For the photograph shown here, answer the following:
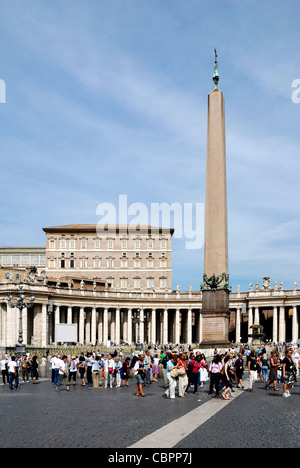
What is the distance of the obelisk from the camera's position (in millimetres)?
31047

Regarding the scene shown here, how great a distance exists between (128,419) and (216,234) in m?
18.5

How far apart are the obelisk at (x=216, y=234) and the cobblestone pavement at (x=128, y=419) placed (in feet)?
35.1

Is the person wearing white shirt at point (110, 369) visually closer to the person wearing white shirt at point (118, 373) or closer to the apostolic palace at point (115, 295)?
the person wearing white shirt at point (118, 373)

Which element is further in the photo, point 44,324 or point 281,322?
point 281,322

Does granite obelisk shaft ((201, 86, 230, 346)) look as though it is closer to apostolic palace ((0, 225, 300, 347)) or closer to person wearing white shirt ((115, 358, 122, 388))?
person wearing white shirt ((115, 358, 122, 388))

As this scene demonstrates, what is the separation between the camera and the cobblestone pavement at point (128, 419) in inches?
414

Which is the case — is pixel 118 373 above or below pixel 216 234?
below

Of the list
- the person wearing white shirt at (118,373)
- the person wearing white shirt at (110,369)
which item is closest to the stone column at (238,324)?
the person wearing white shirt at (118,373)

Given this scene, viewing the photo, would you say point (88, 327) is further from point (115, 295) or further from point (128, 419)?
point (128, 419)

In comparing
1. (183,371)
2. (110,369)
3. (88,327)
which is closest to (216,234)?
(110,369)

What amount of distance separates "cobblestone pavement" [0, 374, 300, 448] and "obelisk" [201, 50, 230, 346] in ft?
35.1

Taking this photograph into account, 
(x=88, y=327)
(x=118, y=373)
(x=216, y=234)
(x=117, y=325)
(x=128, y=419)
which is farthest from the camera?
(x=88, y=327)

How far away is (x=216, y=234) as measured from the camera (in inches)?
1226

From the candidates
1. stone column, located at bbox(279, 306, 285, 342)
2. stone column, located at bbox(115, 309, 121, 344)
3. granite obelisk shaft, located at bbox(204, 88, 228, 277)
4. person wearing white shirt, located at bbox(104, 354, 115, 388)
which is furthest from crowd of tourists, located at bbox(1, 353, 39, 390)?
stone column, located at bbox(279, 306, 285, 342)
